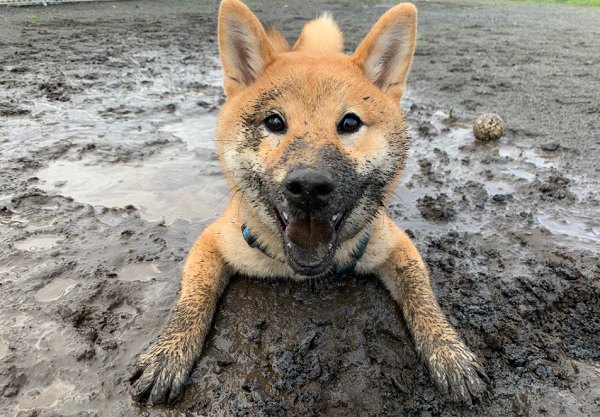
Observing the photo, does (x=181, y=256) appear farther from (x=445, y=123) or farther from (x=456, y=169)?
(x=445, y=123)

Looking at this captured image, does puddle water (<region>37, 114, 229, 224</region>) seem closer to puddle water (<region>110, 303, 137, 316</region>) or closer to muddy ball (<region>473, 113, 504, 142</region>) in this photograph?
puddle water (<region>110, 303, 137, 316</region>)

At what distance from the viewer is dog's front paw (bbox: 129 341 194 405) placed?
2.42 meters

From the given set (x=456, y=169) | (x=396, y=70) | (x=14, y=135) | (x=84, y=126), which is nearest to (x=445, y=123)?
(x=456, y=169)

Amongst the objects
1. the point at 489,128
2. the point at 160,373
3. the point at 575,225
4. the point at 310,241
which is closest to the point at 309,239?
the point at 310,241

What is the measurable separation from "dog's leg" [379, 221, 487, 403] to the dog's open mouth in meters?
0.77

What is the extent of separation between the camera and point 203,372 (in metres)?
2.62

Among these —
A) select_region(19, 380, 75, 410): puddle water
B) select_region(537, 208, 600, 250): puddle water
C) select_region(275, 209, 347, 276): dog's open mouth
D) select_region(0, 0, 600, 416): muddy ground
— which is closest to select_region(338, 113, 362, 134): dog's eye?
select_region(275, 209, 347, 276): dog's open mouth

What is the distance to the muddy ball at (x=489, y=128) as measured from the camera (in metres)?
5.76

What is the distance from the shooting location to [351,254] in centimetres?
313

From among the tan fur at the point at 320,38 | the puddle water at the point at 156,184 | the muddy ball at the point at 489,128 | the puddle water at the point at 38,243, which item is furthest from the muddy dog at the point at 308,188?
the muddy ball at the point at 489,128

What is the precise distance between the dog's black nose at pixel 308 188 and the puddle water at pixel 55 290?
75.8 inches

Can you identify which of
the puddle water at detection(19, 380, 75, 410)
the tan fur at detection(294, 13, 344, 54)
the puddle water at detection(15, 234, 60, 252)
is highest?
the tan fur at detection(294, 13, 344, 54)

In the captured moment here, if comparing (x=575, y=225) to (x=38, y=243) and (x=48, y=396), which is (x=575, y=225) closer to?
(x=48, y=396)

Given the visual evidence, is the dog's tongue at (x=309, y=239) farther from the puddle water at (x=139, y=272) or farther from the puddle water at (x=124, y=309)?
the puddle water at (x=139, y=272)
